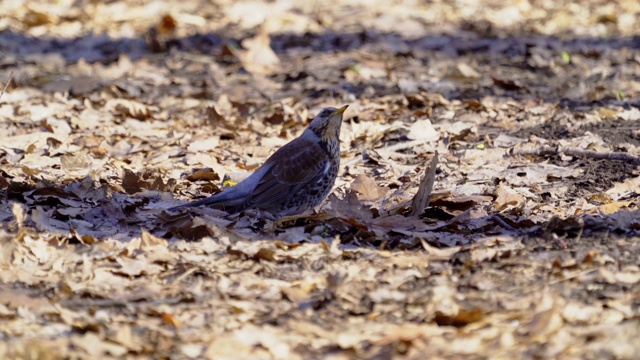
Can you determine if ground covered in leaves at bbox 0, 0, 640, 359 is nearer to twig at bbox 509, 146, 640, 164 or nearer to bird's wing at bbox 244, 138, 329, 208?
twig at bbox 509, 146, 640, 164

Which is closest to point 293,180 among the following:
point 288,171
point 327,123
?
point 288,171

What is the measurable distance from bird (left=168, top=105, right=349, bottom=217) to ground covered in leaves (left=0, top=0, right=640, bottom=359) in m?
0.15

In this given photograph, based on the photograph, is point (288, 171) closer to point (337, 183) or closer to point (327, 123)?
point (327, 123)

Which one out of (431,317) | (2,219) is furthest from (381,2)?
(431,317)

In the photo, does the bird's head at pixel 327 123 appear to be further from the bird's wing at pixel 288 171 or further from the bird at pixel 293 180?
the bird's wing at pixel 288 171

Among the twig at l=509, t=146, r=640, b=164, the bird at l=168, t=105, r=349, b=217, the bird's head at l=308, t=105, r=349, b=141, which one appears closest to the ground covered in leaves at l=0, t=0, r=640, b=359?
the twig at l=509, t=146, r=640, b=164

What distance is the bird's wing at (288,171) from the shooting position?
635 centimetres

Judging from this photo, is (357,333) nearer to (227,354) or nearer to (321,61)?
(227,354)

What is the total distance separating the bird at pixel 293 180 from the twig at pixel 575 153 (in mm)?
1811

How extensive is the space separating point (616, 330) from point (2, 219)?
388cm

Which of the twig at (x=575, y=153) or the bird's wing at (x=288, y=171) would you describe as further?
the twig at (x=575, y=153)

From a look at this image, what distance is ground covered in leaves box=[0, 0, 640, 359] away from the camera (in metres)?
4.24

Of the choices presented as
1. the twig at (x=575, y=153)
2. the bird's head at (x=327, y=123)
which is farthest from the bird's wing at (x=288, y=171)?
the twig at (x=575, y=153)

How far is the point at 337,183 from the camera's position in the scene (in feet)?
23.5
